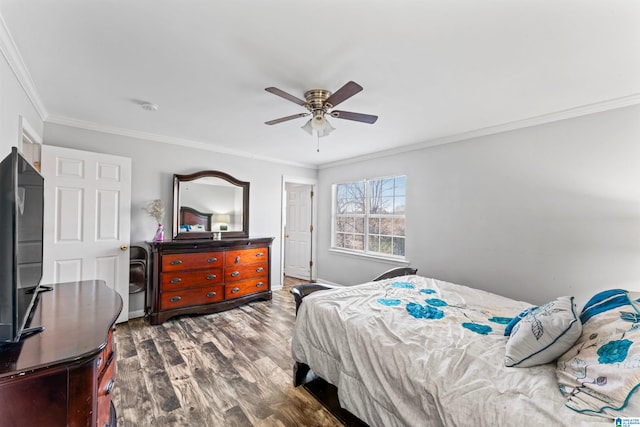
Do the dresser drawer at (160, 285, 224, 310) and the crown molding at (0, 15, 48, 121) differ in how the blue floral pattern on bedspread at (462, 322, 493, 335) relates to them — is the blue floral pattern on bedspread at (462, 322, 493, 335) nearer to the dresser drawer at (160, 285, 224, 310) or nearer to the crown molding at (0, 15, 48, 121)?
the dresser drawer at (160, 285, 224, 310)

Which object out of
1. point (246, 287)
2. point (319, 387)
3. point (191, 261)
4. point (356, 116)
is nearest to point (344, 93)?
point (356, 116)

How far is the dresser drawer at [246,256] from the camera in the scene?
3848 mm

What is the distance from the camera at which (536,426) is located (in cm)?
97

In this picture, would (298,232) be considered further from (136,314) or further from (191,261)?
(136,314)

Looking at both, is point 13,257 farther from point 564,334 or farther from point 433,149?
point 433,149

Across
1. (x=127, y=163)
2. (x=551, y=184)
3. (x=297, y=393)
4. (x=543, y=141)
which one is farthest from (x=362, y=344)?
(x=127, y=163)

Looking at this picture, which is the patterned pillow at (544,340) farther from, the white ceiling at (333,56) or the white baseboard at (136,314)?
the white baseboard at (136,314)

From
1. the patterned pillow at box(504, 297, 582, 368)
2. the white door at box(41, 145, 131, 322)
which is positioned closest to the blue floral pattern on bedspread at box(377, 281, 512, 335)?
the patterned pillow at box(504, 297, 582, 368)

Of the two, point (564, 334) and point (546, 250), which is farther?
point (546, 250)

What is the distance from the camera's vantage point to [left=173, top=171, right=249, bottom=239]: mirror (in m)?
3.79

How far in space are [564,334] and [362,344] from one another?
1000 millimetres

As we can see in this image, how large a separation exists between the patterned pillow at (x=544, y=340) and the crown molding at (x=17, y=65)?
3.25m

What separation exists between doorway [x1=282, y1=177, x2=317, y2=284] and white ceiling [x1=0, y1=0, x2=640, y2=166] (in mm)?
2795

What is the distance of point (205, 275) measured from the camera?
142 inches
